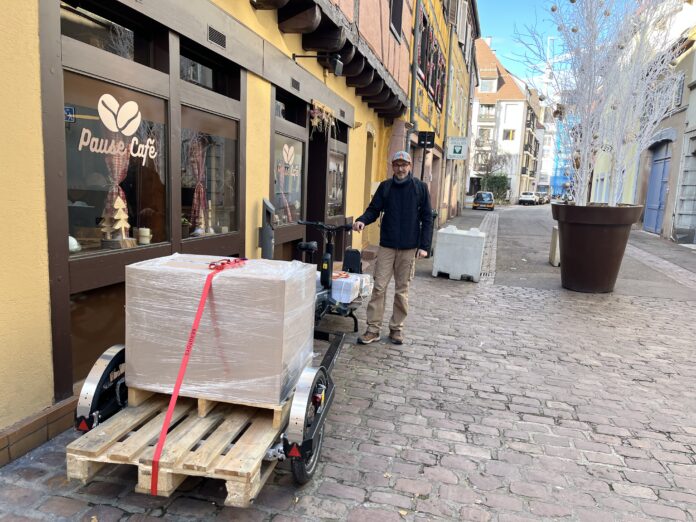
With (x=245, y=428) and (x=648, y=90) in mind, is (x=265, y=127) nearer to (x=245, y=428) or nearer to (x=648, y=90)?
(x=245, y=428)

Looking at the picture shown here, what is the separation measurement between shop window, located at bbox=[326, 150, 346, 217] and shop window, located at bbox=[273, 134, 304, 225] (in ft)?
3.46

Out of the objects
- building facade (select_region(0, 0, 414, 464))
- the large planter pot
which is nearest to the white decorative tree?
the large planter pot

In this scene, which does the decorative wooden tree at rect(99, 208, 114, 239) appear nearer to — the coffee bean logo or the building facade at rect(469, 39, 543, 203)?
the coffee bean logo

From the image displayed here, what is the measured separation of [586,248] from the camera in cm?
764

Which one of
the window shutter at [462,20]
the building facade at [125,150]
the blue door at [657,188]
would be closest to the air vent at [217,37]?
the building facade at [125,150]

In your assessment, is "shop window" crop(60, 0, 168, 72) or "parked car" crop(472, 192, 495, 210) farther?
"parked car" crop(472, 192, 495, 210)

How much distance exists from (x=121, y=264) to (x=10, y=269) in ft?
2.78

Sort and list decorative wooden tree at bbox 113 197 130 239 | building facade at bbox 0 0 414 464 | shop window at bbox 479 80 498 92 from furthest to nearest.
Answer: shop window at bbox 479 80 498 92
decorative wooden tree at bbox 113 197 130 239
building facade at bbox 0 0 414 464

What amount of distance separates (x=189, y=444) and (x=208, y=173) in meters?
3.10

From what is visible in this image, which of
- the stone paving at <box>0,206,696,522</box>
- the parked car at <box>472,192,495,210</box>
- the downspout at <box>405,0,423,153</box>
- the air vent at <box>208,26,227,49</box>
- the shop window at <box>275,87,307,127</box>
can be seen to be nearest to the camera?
the stone paving at <box>0,206,696,522</box>

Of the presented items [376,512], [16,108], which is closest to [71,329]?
[16,108]

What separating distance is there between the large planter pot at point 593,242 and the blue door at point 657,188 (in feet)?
39.2

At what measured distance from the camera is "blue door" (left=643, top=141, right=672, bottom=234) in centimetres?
1767

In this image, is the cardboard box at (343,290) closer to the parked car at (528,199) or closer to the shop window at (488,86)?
the parked car at (528,199)
